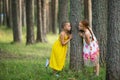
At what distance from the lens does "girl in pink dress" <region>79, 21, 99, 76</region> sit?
493 inches

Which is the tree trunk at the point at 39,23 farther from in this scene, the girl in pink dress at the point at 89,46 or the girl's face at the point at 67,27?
the girl in pink dress at the point at 89,46

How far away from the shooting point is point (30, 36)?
2866 cm

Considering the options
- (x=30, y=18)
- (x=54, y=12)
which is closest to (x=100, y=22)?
(x=30, y=18)

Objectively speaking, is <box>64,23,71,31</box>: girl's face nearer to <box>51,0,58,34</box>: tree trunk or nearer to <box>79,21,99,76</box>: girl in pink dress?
<box>79,21,99,76</box>: girl in pink dress

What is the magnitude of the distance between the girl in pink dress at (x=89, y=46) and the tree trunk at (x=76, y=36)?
0.17 metres

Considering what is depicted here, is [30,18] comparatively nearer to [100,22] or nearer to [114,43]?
[100,22]

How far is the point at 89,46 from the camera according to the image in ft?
41.5

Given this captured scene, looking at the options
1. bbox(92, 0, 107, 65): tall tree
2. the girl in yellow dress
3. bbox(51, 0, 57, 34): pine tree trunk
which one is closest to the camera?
the girl in yellow dress

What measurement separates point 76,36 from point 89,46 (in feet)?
1.78

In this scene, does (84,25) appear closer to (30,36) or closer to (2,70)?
(2,70)

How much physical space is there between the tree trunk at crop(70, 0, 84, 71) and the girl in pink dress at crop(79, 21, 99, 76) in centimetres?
17

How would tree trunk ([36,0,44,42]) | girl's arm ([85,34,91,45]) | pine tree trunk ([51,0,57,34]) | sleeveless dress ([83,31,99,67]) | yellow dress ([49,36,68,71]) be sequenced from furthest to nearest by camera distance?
pine tree trunk ([51,0,57,34]) < tree trunk ([36,0,44,42]) < yellow dress ([49,36,68,71]) < sleeveless dress ([83,31,99,67]) < girl's arm ([85,34,91,45])

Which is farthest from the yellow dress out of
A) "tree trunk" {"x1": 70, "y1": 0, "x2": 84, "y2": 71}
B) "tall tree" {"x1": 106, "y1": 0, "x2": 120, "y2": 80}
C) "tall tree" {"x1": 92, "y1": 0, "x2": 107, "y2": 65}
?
"tall tree" {"x1": 106, "y1": 0, "x2": 120, "y2": 80}

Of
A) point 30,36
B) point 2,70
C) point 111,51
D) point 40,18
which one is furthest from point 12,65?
point 40,18
